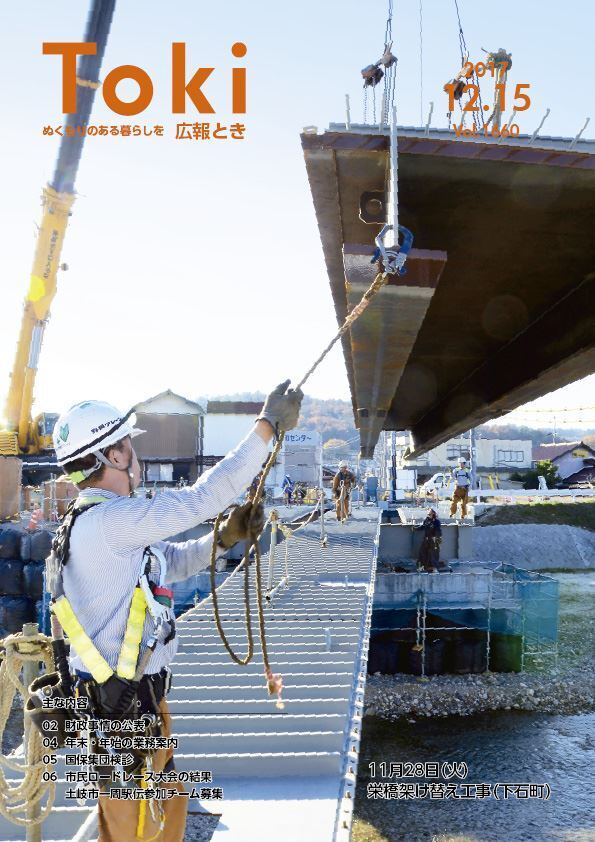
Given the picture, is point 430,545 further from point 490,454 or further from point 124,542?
point 490,454

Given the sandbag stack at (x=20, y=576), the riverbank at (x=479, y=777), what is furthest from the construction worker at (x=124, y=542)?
the sandbag stack at (x=20, y=576)

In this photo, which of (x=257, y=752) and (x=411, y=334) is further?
(x=411, y=334)

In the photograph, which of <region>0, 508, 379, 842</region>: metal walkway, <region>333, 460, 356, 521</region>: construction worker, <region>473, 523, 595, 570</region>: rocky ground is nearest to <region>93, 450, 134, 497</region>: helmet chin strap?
<region>0, 508, 379, 842</region>: metal walkway

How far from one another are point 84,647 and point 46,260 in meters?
25.4

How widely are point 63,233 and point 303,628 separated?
2122cm

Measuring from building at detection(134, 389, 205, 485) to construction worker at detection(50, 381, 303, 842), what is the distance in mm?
49071

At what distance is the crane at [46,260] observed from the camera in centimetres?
2295

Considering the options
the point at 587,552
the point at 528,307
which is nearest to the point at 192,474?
the point at 587,552

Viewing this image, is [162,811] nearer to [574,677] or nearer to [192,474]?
[574,677]

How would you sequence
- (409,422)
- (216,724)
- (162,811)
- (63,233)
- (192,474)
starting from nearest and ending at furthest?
(162,811), (216,724), (409,422), (63,233), (192,474)

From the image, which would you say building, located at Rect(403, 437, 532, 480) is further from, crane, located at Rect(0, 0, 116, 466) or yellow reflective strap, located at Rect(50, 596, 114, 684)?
yellow reflective strap, located at Rect(50, 596, 114, 684)

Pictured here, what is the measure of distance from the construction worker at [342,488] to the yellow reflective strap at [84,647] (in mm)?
18545

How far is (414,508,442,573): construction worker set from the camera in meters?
22.7

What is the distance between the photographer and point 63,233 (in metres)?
25.4
